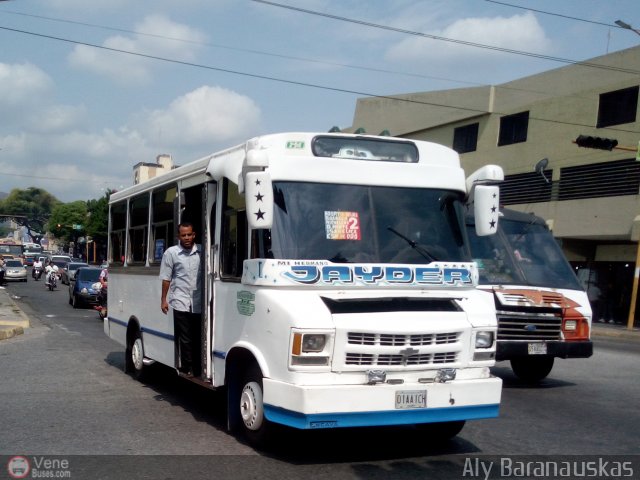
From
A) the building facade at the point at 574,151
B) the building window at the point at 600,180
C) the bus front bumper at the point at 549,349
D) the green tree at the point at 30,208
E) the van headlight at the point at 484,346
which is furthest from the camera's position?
the green tree at the point at 30,208

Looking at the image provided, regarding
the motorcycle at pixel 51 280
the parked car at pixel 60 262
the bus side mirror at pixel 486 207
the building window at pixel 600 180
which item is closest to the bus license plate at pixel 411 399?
the bus side mirror at pixel 486 207

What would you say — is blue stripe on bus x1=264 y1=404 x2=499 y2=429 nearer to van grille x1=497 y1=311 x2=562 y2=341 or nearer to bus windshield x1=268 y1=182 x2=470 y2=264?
bus windshield x1=268 y1=182 x2=470 y2=264

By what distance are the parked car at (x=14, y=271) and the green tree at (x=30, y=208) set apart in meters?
113

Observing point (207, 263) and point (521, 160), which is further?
point (521, 160)

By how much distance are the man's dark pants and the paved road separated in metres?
0.56

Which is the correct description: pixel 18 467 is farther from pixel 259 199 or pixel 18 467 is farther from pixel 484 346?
pixel 484 346

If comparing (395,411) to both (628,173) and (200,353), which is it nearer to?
(200,353)

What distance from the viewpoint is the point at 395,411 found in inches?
233

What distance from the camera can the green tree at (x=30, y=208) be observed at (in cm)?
15588

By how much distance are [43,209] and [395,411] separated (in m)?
170

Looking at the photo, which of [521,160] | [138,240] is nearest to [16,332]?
[138,240]

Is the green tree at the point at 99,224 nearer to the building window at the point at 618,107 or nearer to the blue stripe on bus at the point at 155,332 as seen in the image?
the building window at the point at 618,107

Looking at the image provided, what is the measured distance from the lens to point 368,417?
584 centimetres

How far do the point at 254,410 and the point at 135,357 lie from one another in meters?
4.73
